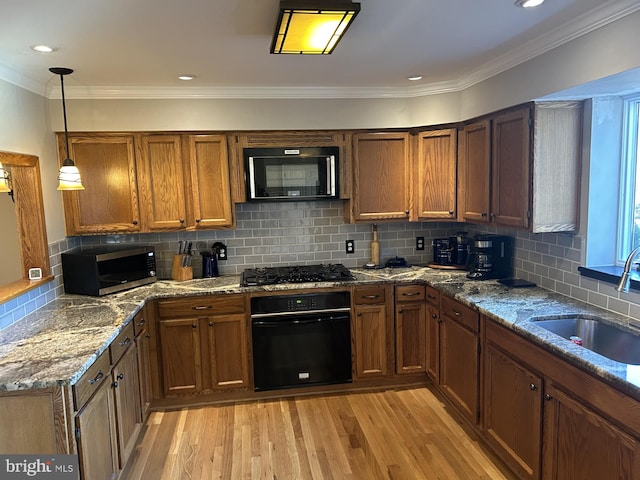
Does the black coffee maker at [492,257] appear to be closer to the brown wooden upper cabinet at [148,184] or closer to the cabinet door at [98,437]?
the brown wooden upper cabinet at [148,184]

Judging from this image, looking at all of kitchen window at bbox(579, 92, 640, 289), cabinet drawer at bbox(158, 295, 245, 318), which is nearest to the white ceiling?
kitchen window at bbox(579, 92, 640, 289)

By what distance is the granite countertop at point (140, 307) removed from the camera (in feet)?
6.07

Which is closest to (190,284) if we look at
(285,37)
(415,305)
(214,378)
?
(214,378)

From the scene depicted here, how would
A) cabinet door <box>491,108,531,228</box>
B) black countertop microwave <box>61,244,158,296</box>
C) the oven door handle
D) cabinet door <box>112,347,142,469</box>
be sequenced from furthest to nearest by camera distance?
the oven door handle → black countertop microwave <box>61,244,158,296</box> → cabinet door <box>491,108,531,228</box> → cabinet door <box>112,347,142,469</box>

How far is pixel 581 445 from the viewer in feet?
6.29

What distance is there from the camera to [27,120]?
9.64ft

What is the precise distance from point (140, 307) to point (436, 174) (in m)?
2.51

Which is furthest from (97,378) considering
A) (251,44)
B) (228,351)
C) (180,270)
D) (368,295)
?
(368,295)

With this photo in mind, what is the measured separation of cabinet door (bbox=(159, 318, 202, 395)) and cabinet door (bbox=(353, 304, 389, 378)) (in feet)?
4.09

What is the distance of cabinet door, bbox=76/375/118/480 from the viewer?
6.45 ft

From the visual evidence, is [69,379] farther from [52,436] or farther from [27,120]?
[27,120]

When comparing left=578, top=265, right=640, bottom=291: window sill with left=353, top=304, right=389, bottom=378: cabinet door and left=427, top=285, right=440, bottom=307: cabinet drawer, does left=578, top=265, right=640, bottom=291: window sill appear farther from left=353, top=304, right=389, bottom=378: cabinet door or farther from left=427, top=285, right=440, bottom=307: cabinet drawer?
left=353, top=304, right=389, bottom=378: cabinet door

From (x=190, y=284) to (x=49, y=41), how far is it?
6.32 feet

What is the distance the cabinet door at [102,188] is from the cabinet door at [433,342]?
245 centimetres
